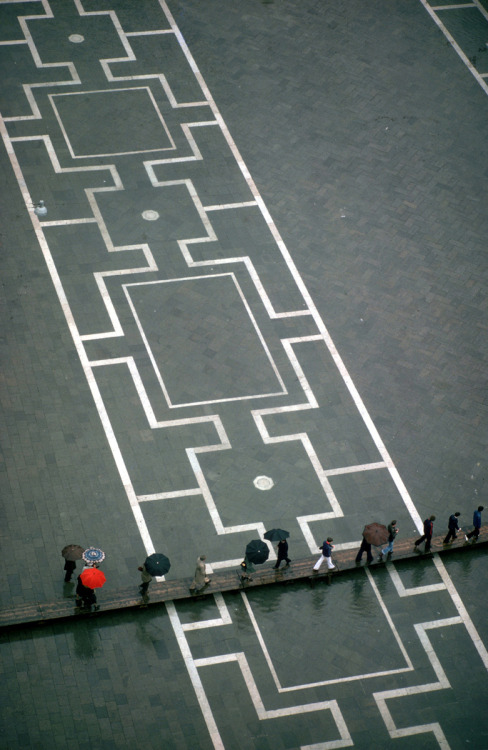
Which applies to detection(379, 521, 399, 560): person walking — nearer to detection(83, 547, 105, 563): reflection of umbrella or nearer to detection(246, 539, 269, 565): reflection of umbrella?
detection(246, 539, 269, 565): reflection of umbrella

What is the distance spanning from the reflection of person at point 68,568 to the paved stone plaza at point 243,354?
0.30m

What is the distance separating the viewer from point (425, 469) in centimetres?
3616

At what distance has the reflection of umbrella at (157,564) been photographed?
102 feet

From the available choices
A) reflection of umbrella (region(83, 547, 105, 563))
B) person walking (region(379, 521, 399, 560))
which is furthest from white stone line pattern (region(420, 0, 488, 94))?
reflection of umbrella (region(83, 547, 105, 563))

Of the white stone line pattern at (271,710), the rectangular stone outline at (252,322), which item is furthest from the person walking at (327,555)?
the rectangular stone outline at (252,322)

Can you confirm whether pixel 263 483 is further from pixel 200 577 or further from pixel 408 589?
pixel 408 589

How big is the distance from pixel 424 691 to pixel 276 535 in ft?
18.1

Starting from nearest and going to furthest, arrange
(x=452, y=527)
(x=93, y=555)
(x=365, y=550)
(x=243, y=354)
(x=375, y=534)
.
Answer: (x=93, y=555), (x=375, y=534), (x=365, y=550), (x=452, y=527), (x=243, y=354)

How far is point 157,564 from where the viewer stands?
31062 millimetres

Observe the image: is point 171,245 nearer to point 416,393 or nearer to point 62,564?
point 416,393

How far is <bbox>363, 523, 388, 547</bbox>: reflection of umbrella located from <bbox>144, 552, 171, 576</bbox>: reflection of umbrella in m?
5.41

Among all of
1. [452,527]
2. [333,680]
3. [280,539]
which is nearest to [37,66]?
[280,539]

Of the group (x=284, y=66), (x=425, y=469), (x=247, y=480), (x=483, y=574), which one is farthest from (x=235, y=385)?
(x=284, y=66)

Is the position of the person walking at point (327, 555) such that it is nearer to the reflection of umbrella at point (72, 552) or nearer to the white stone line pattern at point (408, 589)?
the white stone line pattern at point (408, 589)
